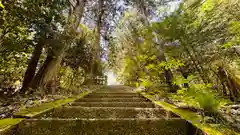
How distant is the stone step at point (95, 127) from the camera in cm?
138

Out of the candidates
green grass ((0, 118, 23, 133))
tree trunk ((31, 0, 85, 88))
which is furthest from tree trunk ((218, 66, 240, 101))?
tree trunk ((31, 0, 85, 88))

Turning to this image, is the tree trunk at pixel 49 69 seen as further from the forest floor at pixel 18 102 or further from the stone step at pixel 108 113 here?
the stone step at pixel 108 113

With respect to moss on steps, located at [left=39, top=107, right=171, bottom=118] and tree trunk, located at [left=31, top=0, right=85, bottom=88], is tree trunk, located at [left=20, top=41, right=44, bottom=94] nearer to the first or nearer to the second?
tree trunk, located at [left=31, top=0, right=85, bottom=88]

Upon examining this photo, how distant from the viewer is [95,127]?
1.40 metres

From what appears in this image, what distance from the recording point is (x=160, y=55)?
4.84m

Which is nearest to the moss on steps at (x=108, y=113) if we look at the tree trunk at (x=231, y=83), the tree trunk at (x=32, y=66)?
the tree trunk at (x=231, y=83)

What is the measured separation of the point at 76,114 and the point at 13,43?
2.45 metres

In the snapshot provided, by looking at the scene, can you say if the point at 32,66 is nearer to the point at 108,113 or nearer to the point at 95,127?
the point at 108,113

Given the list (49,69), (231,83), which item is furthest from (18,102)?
(231,83)

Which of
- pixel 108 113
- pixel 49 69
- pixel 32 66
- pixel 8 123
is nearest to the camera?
pixel 8 123

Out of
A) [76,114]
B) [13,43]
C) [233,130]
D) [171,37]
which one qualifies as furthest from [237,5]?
[13,43]

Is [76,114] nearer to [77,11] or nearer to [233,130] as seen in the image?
[233,130]

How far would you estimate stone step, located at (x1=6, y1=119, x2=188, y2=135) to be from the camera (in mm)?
1379

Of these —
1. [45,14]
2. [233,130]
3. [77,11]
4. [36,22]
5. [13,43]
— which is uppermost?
[77,11]
